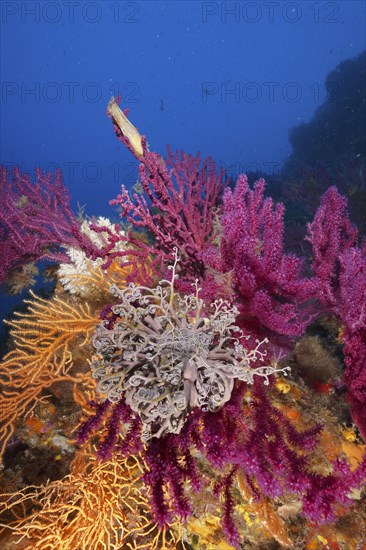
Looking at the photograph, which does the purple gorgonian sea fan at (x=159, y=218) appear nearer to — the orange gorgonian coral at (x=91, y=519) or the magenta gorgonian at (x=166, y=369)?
the magenta gorgonian at (x=166, y=369)

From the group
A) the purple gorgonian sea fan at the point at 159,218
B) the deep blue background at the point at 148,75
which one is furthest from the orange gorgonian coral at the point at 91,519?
the deep blue background at the point at 148,75

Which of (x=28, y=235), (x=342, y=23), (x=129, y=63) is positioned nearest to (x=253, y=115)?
(x=342, y=23)

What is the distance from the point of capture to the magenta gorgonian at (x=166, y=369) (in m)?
1.77

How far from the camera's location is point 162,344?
6.08 ft

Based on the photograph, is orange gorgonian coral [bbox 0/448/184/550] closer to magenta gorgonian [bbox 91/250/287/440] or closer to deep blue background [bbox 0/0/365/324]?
magenta gorgonian [bbox 91/250/287/440]

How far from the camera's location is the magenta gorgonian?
1770 millimetres

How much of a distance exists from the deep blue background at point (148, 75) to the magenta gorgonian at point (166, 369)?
4358 inches

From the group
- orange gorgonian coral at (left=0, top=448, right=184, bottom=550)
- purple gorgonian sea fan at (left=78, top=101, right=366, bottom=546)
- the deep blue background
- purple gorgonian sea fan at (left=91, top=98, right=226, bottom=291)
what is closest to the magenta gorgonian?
purple gorgonian sea fan at (left=78, top=101, right=366, bottom=546)

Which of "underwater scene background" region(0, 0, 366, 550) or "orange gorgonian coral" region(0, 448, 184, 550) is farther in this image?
"orange gorgonian coral" region(0, 448, 184, 550)

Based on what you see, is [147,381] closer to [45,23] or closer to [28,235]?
[28,235]

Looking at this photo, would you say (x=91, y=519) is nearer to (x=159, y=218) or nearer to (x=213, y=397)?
(x=213, y=397)

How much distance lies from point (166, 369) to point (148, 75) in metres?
170

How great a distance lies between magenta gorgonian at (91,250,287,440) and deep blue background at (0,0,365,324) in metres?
111

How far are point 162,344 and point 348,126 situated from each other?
821 inches
